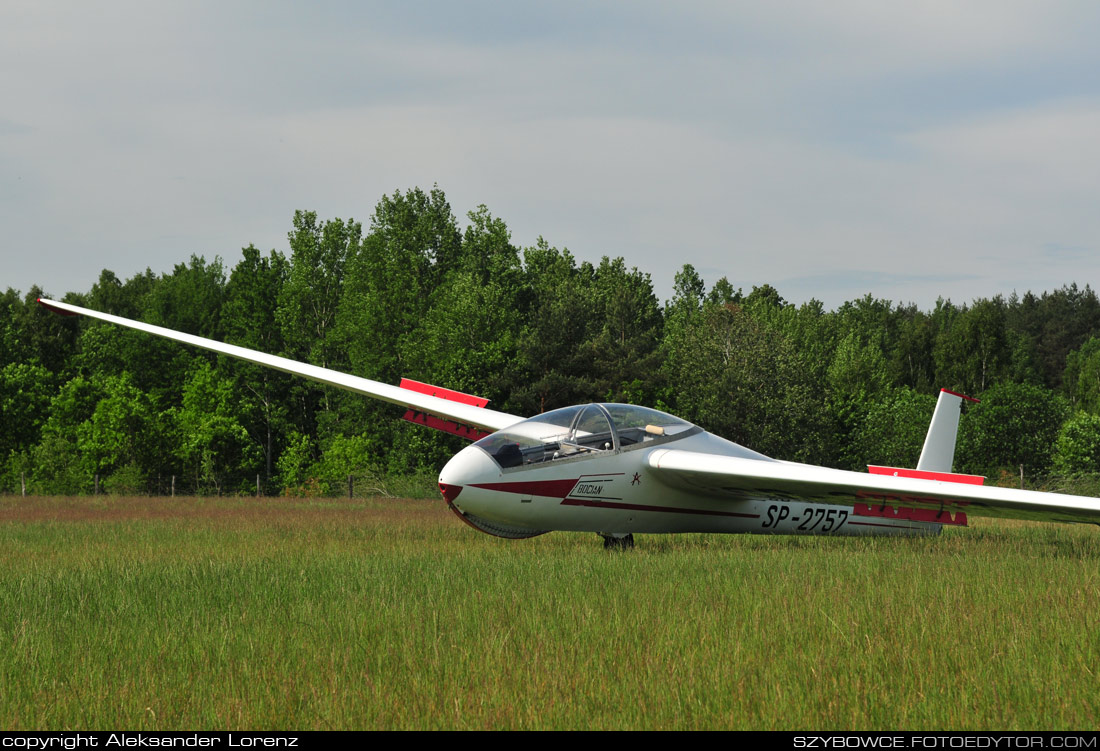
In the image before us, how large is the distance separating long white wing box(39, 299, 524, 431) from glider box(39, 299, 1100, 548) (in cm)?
460

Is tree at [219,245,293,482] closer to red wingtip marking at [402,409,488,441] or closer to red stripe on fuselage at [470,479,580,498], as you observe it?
red wingtip marking at [402,409,488,441]

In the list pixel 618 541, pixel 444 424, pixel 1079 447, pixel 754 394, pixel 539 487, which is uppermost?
pixel 754 394

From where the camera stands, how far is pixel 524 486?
12375mm

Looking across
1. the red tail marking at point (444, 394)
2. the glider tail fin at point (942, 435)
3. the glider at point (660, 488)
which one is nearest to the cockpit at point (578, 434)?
the glider at point (660, 488)

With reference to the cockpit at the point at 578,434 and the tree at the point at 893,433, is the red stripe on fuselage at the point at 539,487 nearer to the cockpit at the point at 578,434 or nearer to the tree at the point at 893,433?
the cockpit at the point at 578,434

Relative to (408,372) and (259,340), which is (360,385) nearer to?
(408,372)

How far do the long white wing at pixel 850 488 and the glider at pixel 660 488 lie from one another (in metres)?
0.02

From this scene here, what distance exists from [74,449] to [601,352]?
34.1m

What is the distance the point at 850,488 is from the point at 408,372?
56.0m

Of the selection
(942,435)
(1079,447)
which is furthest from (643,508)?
(1079,447)

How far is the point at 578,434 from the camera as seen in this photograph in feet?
42.7

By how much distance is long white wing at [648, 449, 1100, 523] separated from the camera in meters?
11.7

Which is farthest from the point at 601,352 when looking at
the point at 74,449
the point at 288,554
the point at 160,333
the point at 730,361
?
the point at 288,554

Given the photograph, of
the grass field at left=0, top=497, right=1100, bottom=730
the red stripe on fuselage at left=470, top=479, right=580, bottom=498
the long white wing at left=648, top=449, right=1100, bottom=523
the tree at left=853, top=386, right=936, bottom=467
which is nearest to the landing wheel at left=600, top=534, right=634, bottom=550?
the grass field at left=0, top=497, right=1100, bottom=730
